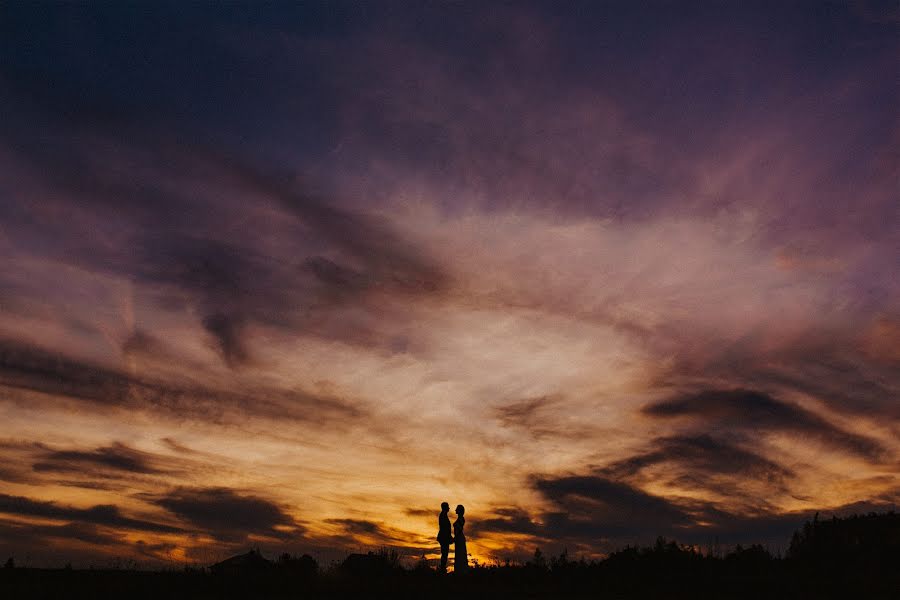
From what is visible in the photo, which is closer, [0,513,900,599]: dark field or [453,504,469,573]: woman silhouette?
[0,513,900,599]: dark field

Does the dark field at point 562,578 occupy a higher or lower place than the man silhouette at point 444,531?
lower

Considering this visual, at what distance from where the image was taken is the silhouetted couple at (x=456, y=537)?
893 inches

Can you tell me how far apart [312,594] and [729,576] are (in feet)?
35.2

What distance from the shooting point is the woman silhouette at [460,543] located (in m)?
22.6

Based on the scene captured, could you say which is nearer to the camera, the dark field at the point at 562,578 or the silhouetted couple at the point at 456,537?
the dark field at the point at 562,578

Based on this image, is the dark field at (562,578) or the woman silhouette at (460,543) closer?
the dark field at (562,578)

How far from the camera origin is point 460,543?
2277 centimetres

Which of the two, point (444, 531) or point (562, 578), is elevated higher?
point (444, 531)

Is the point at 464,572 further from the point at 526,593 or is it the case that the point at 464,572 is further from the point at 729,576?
the point at 729,576

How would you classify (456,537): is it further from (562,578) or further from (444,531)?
(562,578)

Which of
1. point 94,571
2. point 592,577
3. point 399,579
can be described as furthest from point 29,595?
point 592,577

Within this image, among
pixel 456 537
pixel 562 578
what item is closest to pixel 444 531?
pixel 456 537

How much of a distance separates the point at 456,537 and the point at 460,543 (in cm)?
24

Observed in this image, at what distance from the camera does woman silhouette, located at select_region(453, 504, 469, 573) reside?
22.6 metres
